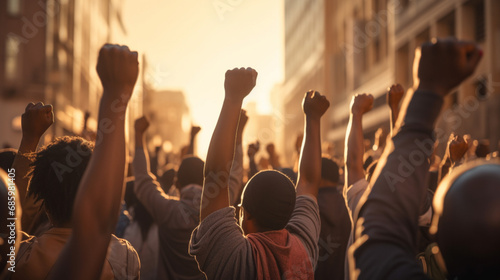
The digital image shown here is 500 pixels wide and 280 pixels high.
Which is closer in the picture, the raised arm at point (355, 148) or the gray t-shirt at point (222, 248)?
the gray t-shirt at point (222, 248)

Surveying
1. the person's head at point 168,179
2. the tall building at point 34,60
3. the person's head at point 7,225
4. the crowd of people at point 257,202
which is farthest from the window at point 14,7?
the person's head at point 7,225

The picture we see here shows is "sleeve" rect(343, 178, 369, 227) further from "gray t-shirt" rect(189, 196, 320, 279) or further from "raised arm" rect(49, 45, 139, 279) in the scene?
"raised arm" rect(49, 45, 139, 279)

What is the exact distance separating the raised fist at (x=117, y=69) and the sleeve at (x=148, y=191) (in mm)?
2595

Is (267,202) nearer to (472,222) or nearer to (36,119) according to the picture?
(36,119)

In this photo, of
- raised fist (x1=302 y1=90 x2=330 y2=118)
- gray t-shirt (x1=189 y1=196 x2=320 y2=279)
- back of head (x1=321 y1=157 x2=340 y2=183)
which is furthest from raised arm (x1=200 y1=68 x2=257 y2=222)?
back of head (x1=321 y1=157 x2=340 y2=183)

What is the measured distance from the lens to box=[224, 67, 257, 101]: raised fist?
249 cm

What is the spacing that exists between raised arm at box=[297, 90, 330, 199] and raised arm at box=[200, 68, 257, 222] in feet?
2.18

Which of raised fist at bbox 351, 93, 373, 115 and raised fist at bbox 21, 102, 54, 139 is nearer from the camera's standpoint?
raised fist at bbox 21, 102, 54, 139

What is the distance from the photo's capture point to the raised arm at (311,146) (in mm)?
3088

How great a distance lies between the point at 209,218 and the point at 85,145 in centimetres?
63

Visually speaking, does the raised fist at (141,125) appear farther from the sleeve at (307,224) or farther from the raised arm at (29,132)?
the sleeve at (307,224)

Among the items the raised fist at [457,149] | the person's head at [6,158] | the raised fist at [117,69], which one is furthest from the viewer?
the raised fist at [457,149]

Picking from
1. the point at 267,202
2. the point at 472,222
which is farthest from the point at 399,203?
the point at 267,202

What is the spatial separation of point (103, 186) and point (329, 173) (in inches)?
117
